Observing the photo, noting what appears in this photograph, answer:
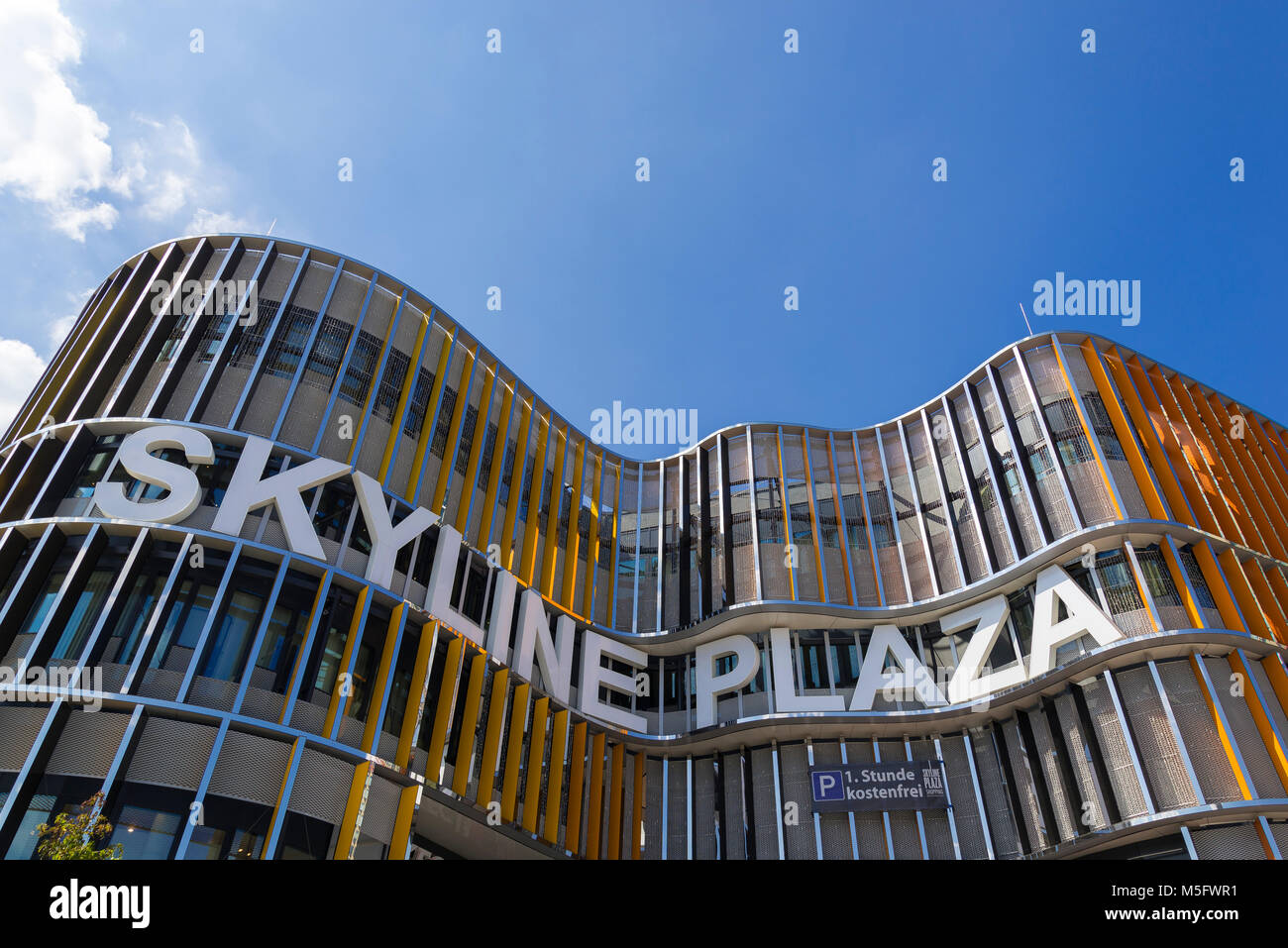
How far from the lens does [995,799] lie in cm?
2777

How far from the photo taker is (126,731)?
1864cm

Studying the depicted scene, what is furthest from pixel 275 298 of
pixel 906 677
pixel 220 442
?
pixel 906 677

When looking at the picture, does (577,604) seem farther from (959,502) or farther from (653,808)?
(959,502)

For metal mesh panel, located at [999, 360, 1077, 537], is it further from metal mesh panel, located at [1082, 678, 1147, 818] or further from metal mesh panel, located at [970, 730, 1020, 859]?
metal mesh panel, located at [970, 730, 1020, 859]

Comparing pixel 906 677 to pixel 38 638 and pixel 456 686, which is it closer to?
pixel 456 686

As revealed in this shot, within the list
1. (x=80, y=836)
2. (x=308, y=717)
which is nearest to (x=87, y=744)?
(x=80, y=836)

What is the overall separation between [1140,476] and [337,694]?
27173mm

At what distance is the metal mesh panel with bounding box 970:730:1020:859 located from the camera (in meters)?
26.7

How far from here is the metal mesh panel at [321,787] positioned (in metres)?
19.9

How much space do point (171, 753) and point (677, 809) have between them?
17.4 m

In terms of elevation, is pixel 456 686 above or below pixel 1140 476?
below

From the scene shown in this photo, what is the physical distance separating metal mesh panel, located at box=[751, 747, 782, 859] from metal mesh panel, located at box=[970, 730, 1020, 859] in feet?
22.8

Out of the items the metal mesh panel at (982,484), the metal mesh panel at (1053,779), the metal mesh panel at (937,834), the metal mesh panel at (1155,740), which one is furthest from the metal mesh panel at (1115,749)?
the metal mesh panel at (982,484)

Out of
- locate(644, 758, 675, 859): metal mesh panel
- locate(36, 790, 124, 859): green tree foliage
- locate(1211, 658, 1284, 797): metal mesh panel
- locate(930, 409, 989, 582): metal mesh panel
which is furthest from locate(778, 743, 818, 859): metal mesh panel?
locate(36, 790, 124, 859): green tree foliage
